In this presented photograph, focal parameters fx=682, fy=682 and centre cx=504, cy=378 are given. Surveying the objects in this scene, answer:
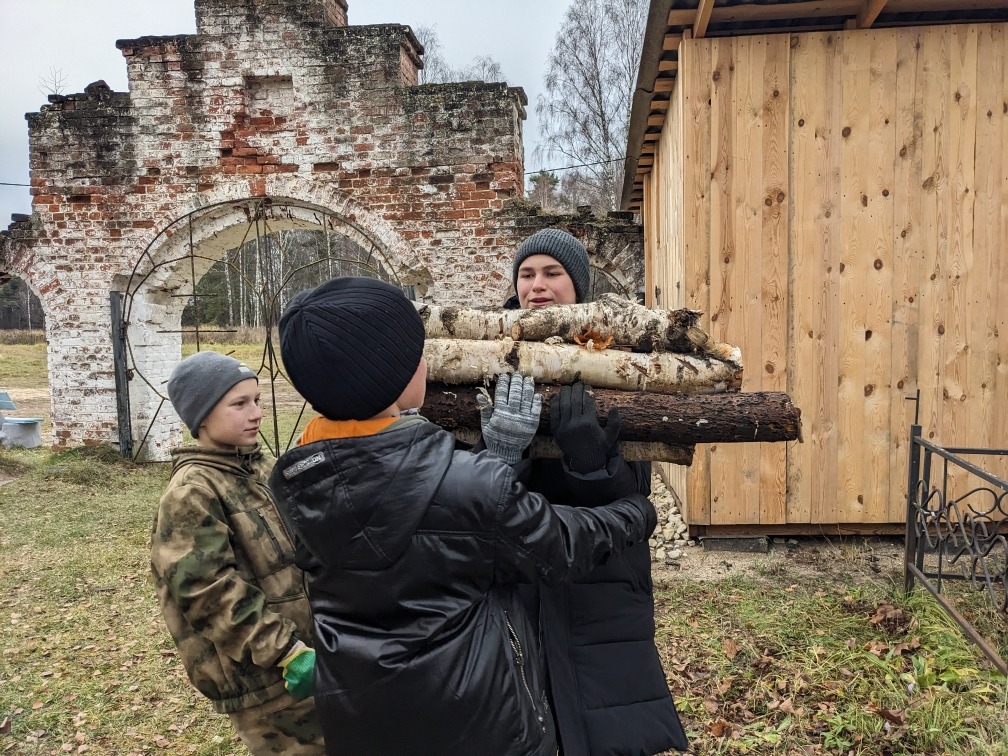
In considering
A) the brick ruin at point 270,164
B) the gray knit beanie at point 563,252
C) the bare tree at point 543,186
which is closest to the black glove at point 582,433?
the gray knit beanie at point 563,252

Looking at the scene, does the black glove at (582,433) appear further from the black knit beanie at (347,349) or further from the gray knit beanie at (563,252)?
the gray knit beanie at (563,252)

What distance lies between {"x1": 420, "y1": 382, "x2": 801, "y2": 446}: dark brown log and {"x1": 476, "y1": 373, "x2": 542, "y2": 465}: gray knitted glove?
8.0 inches

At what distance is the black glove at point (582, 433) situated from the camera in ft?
5.53

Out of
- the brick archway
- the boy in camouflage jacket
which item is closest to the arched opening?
the brick archway

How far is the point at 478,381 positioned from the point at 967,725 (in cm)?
249

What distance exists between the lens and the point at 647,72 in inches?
195

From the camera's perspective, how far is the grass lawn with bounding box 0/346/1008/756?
2.89 m

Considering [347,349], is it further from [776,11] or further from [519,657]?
[776,11]

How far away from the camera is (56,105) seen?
8.15 meters

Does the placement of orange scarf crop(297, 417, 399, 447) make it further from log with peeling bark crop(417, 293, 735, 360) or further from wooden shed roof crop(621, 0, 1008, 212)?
wooden shed roof crop(621, 0, 1008, 212)

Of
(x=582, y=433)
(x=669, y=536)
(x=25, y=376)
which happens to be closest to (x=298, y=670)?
(x=582, y=433)

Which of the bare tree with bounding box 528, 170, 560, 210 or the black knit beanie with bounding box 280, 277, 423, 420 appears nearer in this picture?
the black knit beanie with bounding box 280, 277, 423, 420

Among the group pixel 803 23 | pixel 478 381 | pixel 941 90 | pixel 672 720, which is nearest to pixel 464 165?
pixel 803 23

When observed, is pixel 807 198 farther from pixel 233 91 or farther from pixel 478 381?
pixel 233 91
